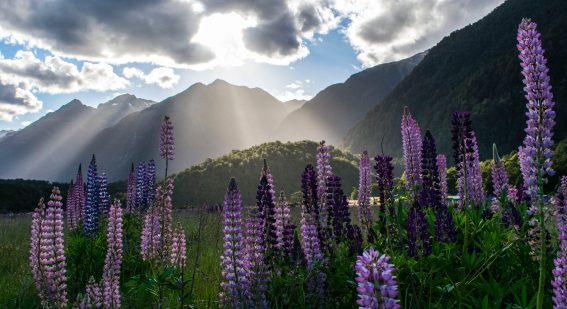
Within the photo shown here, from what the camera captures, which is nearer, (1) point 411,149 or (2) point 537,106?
(2) point 537,106

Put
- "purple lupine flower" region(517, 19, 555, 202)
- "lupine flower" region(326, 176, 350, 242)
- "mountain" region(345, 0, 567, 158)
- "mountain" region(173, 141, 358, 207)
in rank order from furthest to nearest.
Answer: "mountain" region(345, 0, 567, 158) < "mountain" region(173, 141, 358, 207) < "lupine flower" region(326, 176, 350, 242) < "purple lupine flower" region(517, 19, 555, 202)

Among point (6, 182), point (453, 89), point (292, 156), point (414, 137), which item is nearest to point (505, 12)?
point (453, 89)

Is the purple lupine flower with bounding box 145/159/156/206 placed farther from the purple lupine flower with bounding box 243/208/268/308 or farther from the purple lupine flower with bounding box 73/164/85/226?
the purple lupine flower with bounding box 243/208/268/308

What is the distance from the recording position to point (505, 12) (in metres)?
123

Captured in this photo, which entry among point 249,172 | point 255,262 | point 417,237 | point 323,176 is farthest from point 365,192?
point 249,172

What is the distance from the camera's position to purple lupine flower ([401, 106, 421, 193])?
7.50 meters

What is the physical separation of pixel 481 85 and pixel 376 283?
10706 cm

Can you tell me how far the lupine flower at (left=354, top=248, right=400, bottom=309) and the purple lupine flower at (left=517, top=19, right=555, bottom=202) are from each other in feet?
6.00

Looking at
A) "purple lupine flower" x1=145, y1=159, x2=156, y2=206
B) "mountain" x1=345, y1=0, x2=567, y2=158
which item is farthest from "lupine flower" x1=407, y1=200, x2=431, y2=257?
"mountain" x1=345, y1=0, x2=567, y2=158

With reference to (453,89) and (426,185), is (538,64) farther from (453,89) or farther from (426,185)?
(453,89)

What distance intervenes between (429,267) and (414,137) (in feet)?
12.1

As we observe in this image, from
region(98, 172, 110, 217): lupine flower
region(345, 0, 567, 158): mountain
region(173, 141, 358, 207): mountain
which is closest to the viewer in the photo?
region(98, 172, 110, 217): lupine flower

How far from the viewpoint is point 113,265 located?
5961mm

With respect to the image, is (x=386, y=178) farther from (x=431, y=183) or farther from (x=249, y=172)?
(x=249, y=172)
